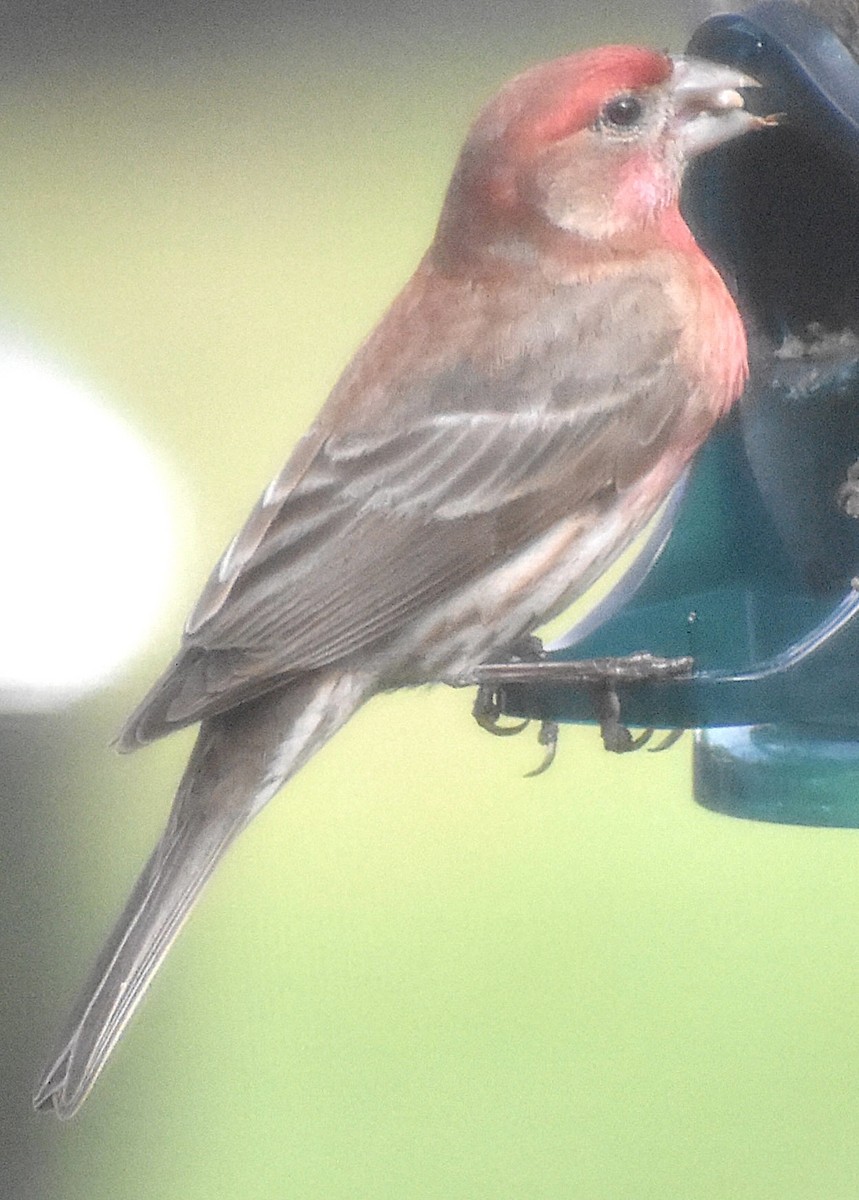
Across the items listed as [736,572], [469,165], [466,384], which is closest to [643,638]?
[736,572]

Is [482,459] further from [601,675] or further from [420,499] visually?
[601,675]

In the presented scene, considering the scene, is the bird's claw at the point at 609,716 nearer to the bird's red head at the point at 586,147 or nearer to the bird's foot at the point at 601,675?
the bird's foot at the point at 601,675

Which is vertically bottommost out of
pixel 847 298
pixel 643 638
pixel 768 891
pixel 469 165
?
pixel 768 891

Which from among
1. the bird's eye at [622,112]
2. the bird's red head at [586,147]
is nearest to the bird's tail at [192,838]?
the bird's red head at [586,147]

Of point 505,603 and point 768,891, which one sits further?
point 768,891

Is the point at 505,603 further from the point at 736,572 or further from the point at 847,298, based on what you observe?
the point at 847,298

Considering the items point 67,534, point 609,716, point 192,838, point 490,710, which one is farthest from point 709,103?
point 67,534
